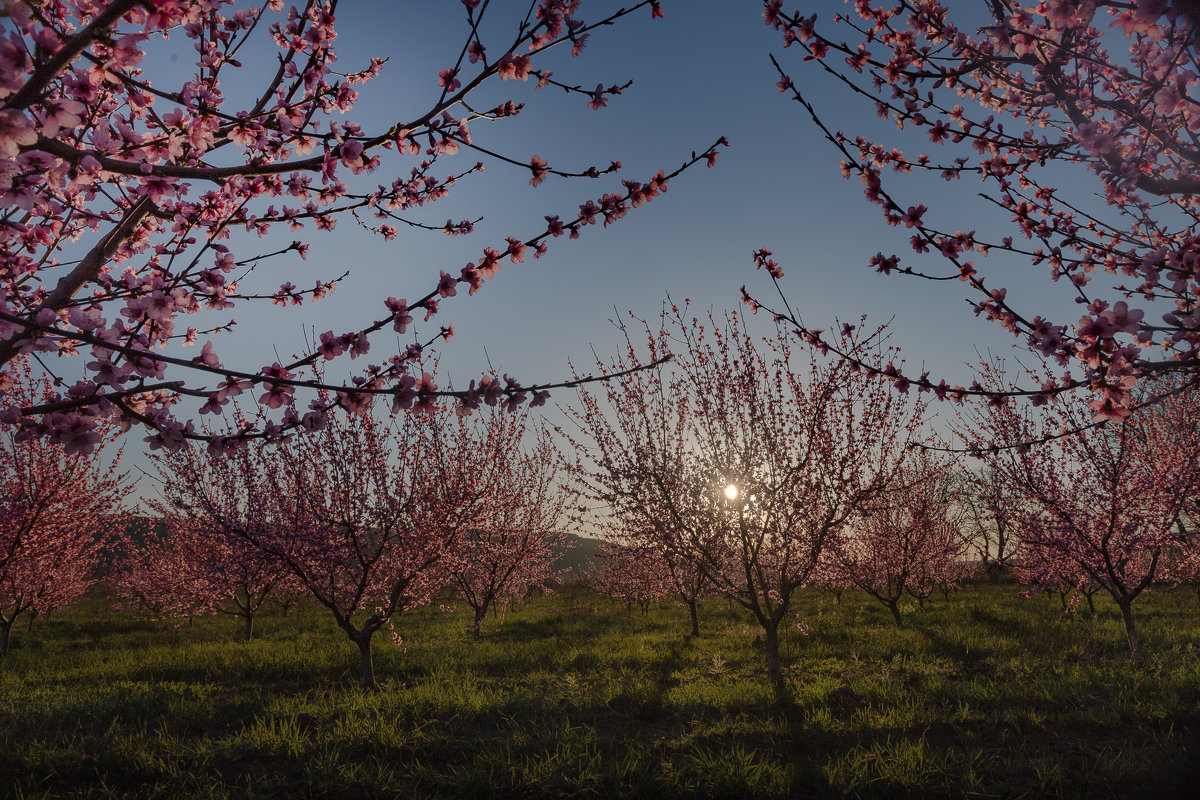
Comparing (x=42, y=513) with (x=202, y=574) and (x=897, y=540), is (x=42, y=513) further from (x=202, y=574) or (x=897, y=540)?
(x=897, y=540)

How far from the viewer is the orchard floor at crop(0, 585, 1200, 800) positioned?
433cm

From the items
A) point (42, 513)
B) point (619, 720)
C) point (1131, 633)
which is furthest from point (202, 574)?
point (1131, 633)

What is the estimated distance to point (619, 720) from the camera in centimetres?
606

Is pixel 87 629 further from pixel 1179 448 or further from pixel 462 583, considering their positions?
pixel 1179 448

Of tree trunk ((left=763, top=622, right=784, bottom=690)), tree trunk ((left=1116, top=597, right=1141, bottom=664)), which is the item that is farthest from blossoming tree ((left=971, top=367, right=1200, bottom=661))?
tree trunk ((left=763, top=622, right=784, bottom=690))

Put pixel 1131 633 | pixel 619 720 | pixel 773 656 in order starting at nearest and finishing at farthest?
pixel 619 720 → pixel 773 656 → pixel 1131 633

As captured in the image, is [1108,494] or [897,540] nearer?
[1108,494]

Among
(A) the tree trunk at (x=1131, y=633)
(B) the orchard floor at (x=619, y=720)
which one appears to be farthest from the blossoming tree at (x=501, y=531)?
(A) the tree trunk at (x=1131, y=633)

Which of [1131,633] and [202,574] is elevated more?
[202,574]

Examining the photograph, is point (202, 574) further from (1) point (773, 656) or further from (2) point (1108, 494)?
(2) point (1108, 494)

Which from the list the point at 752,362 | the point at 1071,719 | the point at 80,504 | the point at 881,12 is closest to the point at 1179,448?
the point at 1071,719

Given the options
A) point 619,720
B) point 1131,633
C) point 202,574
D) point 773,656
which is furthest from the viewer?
point 202,574

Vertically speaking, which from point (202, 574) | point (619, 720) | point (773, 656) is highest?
point (202, 574)

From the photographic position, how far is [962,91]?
4.73m
